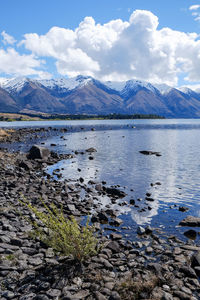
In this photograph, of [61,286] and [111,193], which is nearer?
[61,286]

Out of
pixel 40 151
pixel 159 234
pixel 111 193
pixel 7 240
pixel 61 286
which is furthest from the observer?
pixel 40 151

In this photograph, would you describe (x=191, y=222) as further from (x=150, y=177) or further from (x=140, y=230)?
(x=150, y=177)

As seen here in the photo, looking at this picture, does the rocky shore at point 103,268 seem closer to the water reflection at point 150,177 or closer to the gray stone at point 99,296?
the gray stone at point 99,296

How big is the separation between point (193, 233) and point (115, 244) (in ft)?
19.0

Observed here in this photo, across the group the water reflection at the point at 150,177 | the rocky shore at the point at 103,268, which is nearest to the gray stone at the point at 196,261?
the rocky shore at the point at 103,268

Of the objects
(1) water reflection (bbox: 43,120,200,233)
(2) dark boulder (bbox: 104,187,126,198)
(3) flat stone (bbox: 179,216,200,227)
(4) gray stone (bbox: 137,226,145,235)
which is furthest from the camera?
(2) dark boulder (bbox: 104,187,126,198)

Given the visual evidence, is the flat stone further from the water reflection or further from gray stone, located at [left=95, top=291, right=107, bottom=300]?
gray stone, located at [left=95, top=291, right=107, bottom=300]

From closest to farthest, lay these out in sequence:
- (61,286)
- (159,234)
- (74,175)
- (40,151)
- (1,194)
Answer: (61,286), (159,234), (1,194), (74,175), (40,151)

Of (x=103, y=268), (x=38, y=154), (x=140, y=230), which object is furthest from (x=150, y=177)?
(x=103, y=268)

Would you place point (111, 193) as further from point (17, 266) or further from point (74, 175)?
point (17, 266)

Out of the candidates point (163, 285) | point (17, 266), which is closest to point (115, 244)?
point (163, 285)

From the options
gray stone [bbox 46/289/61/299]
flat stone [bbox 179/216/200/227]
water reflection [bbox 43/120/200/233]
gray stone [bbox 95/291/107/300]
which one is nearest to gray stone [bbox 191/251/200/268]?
gray stone [bbox 95/291/107/300]

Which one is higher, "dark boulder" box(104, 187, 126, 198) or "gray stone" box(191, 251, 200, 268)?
"gray stone" box(191, 251, 200, 268)

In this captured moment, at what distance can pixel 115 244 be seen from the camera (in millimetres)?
12953
